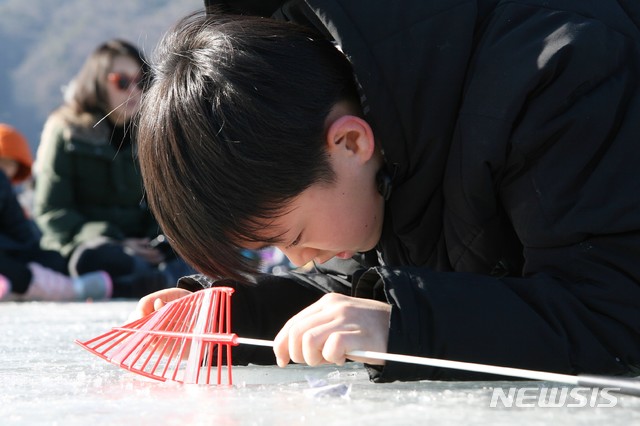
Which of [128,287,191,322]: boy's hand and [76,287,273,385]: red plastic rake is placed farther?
[128,287,191,322]: boy's hand

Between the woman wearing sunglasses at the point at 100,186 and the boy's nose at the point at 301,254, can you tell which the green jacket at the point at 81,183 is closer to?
the woman wearing sunglasses at the point at 100,186

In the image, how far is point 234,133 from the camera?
1.17 m

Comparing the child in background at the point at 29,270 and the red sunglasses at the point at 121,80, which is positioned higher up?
the red sunglasses at the point at 121,80

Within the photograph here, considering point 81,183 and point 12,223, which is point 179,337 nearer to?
point 12,223

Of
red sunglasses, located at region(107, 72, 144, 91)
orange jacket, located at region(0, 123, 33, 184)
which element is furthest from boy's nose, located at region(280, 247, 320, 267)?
orange jacket, located at region(0, 123, 33, 184)

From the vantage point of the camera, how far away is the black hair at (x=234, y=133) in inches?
46.3

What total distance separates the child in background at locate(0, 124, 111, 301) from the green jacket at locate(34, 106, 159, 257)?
167 millimetres

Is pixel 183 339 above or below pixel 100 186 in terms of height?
above

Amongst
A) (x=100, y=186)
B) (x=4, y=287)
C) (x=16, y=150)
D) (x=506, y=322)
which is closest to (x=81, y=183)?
(x=100, y=186)

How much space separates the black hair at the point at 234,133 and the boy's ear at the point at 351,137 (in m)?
0.01

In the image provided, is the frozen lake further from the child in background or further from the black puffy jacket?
the child in background

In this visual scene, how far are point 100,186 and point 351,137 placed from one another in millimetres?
3420

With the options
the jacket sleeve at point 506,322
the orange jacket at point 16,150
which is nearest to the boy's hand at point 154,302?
the jacket sleeve at point 506,322

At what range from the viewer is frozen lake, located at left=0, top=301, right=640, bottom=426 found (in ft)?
2.75
